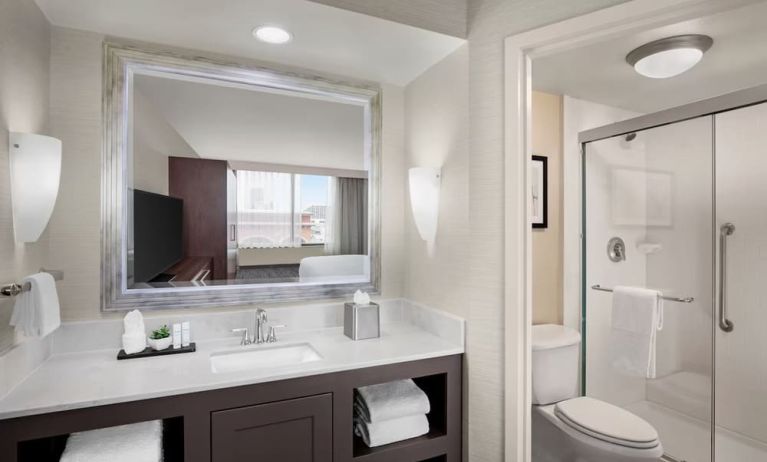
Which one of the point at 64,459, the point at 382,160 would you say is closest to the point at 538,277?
the point at 382,160

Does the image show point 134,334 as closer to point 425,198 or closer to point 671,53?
point 425,198

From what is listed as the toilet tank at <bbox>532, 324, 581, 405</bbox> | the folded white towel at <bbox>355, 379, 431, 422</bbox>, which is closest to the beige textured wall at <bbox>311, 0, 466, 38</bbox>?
the folded white towel at <bbox>355, 379, 431, 422</bbox>

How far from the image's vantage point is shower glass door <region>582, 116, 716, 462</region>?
2.10 metres

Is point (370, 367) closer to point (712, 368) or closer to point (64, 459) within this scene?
point (64, 459)

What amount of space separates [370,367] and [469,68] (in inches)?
51.8

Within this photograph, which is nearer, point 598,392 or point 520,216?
point 520,216

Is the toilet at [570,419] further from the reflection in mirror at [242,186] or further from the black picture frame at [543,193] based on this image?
the reflection in mirror at [242,186]

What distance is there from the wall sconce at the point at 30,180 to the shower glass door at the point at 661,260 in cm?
266

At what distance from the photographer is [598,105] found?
101 inches

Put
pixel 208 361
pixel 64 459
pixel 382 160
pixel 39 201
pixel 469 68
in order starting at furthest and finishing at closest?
pixel 382 160 → pixel 469 68 → pixel 208 361 → pixel 39 201 → pixel 64 459

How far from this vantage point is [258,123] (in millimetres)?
1774

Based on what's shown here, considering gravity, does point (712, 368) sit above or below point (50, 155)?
below

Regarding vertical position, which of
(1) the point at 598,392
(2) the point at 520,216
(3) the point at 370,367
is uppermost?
(2) the point at 520,216

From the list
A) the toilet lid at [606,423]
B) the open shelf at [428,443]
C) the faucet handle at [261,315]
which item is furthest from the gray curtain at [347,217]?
the toilet lid at [606,423]
